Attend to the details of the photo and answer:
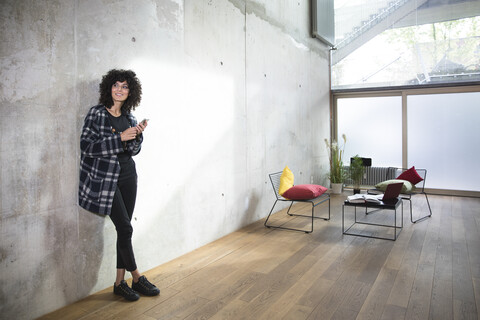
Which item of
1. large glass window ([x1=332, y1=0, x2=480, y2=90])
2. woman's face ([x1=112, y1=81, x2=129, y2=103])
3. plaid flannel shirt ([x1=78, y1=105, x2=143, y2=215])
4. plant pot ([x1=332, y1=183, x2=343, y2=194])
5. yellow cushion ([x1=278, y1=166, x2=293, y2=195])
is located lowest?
plant pot ([x1=332, y1=183, x2=343, y2=194])

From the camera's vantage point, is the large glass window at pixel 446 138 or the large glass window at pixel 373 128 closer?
the large glass window at pixel 446 138

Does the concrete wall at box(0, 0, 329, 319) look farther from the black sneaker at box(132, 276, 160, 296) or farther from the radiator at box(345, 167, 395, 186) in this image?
the radiator at box(345, 167, 395, 186)

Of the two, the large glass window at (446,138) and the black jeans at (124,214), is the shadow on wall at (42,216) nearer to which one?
the black jeans at (124,214)

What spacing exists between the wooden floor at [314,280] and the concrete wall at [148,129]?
0.34m

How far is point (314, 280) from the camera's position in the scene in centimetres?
330

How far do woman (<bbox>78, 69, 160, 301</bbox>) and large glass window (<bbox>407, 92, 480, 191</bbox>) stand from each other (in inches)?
268

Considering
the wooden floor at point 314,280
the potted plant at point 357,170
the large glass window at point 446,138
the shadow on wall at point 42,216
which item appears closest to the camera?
the shadow on wall at point 42,216

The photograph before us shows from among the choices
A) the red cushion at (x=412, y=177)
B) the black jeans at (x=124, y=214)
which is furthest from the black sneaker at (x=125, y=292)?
the red cushion at (x=412, y=177)

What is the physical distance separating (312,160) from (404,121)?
7.55 ft

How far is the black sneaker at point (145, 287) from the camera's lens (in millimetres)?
3018

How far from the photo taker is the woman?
281 centimetres

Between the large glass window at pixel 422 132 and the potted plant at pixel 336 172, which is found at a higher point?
the large glass window at pixel 422 132

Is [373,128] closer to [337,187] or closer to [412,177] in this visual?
[337,187]

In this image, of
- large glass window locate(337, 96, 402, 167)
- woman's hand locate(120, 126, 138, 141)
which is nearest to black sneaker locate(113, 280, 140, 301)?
woman's hand locate(120, 126, 138, 141)
